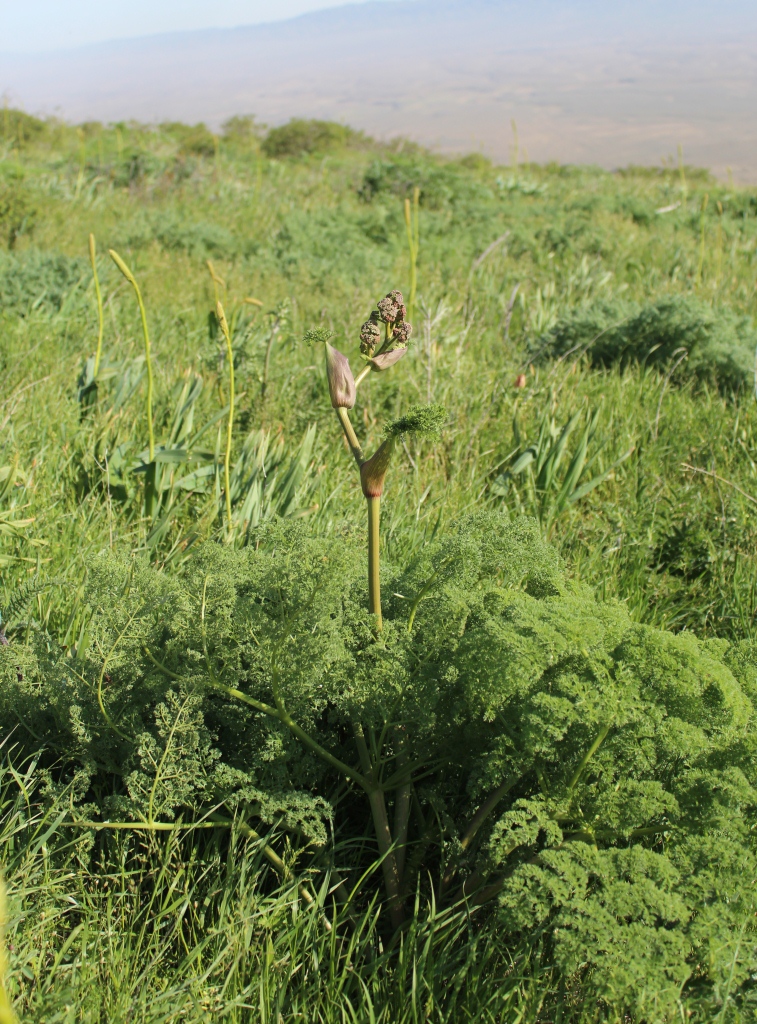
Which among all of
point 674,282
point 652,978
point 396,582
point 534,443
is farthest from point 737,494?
point 674,282

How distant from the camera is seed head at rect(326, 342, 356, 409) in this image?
119 centimetres

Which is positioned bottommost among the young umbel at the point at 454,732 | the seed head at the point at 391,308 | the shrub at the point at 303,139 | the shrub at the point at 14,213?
the young umbel at the point at 454,732

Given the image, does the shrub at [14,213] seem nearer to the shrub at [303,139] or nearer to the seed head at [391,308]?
the seed head at [391,308]

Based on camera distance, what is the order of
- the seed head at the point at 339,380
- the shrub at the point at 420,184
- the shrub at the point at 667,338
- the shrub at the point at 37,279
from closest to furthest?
the seed head at the point at 339,380, the shrub at the point at 667,338, the shrub at the point at 37,279, the shrub at the point at 420,184

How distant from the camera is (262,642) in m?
1.31

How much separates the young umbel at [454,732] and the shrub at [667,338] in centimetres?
266

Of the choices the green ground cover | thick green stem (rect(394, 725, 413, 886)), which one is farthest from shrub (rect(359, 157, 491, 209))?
thick green stem (rect(394, 725, 413, 886))

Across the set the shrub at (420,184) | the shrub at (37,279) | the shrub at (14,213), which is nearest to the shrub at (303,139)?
the shrub at (420,184)

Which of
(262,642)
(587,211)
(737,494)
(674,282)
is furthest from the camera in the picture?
(587,211)

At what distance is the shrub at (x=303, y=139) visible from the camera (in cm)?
1430

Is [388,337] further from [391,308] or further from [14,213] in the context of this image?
[14,213]

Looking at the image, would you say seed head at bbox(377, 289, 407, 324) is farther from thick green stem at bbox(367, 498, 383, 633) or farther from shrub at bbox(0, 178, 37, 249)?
shrub at bbox(0, 178, 37, 249)

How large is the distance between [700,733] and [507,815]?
1.03ft

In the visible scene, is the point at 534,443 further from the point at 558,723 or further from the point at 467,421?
the point at 558,723
